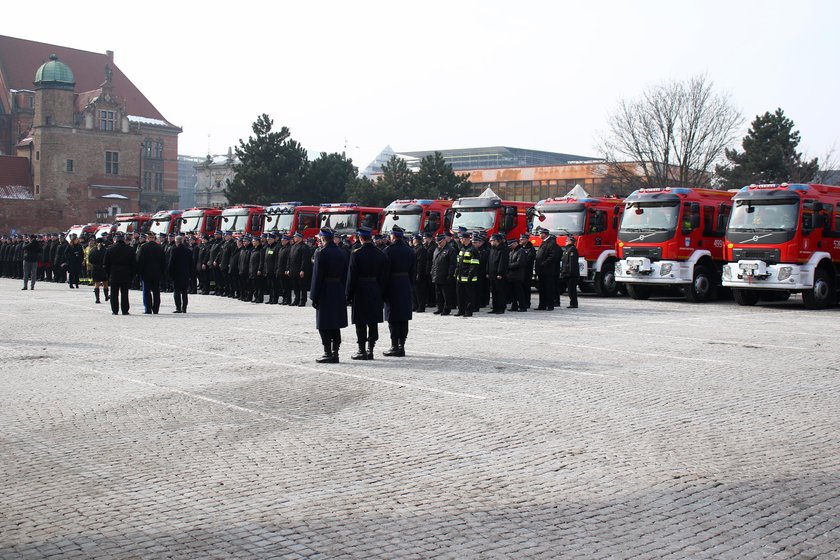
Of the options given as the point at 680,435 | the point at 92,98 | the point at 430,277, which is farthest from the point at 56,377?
the point at 92,98

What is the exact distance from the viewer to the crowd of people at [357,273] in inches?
496

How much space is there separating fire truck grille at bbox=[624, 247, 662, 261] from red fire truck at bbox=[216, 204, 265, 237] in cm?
1557

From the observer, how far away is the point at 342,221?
3247cm

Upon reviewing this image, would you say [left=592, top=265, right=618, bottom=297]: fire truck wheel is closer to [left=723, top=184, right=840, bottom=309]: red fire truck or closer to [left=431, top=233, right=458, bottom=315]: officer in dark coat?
[left=723, top=184, right=840, bottom=309]: red fire truck

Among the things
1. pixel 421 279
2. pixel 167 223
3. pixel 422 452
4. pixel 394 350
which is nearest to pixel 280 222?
pixel 167 223

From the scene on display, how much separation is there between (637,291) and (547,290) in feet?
16.4

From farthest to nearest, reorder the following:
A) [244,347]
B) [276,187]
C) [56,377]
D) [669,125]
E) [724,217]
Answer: [276,187]
[669,125]
[724,217]
[244,347]
[56,377]

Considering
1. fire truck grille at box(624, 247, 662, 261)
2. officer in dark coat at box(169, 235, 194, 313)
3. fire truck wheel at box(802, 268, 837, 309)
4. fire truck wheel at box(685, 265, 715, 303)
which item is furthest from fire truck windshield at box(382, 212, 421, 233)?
fire truck wheel at box(802, 268, 837, 309)

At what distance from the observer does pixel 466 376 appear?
36.1 ft

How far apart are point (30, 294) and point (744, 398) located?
77.2 feet

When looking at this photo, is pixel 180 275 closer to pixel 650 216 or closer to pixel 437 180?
pixel 650 216

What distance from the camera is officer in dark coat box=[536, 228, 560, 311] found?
856 inches

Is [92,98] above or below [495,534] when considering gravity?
above

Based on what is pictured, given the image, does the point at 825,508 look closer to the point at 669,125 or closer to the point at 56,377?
the point at 56,377
